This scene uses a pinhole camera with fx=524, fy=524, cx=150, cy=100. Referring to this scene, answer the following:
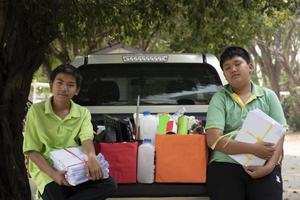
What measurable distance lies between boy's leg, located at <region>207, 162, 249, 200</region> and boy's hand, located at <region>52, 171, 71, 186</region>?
3.09 feet

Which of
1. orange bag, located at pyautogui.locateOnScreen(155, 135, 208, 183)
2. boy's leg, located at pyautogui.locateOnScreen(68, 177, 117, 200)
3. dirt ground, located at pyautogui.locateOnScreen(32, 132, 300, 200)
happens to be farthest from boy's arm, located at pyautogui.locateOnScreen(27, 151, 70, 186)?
dirt ground, located at pyautogui.locateOnScreen(32, 132, 300, 200)

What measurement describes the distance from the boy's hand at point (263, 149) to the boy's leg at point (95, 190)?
95 centimetres

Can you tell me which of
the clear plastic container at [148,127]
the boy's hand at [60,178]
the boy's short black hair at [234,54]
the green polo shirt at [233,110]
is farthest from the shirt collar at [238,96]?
the boy's hand at [60,178]

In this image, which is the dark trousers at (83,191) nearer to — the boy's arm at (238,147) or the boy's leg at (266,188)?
the boy's arm at (238,147)

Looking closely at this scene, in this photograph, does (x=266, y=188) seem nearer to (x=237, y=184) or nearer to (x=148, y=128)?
(x=237, y=184)

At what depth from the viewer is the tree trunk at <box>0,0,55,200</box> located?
5309mm

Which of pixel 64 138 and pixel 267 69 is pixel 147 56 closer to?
pixel 64 138

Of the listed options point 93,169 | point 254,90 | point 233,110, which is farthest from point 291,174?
point 93,169

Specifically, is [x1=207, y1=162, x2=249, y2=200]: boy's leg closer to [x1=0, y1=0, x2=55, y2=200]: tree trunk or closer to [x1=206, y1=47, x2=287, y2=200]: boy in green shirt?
[x1=206, y1=47, x2=287, y2=200]: boy in green shirt

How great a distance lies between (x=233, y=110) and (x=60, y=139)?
1208 mm

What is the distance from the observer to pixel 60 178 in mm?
3395

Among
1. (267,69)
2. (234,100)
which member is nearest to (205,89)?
(234,100)

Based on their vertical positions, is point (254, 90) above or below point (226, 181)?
above

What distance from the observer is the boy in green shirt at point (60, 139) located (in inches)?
135
